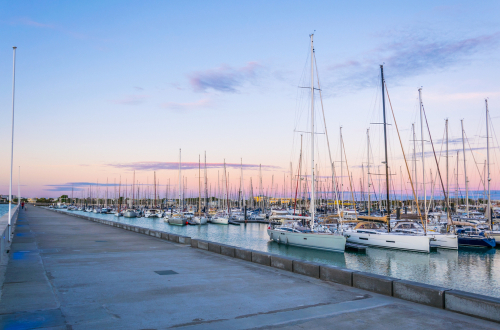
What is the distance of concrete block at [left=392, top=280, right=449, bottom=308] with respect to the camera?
8.03 metres

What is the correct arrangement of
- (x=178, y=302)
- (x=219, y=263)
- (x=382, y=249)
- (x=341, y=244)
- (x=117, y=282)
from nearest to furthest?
(x=178, y=302), (x=117, y=282), (x=219, y=263), (x=341, y=244), (x=382, y=249)

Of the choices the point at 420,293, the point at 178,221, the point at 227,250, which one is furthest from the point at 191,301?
the point at 178,221

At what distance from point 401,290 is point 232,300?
391 cm

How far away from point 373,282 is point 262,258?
4952 mm

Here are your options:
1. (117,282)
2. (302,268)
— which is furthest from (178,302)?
(302,268)

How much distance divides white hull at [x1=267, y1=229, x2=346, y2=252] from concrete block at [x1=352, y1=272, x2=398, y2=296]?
77.1 ft

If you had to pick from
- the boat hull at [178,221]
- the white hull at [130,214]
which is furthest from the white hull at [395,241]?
the white hull at [130,214]

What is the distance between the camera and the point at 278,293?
927 centimetres

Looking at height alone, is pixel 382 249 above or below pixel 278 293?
below

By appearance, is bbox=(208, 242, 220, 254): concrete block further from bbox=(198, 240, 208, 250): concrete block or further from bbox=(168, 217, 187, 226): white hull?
bbox=(168, 217, 187, 226): white hull

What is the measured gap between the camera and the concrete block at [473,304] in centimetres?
709

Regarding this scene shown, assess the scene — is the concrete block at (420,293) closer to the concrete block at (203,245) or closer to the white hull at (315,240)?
the concrete block at (203,245)

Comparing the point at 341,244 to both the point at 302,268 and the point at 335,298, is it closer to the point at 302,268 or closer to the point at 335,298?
the point at 302,268

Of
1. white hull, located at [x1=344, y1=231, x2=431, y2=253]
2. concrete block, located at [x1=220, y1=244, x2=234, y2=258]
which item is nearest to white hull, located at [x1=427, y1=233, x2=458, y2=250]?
white hull, located at [x1=344, y1=231, x2=431, y2=253]
